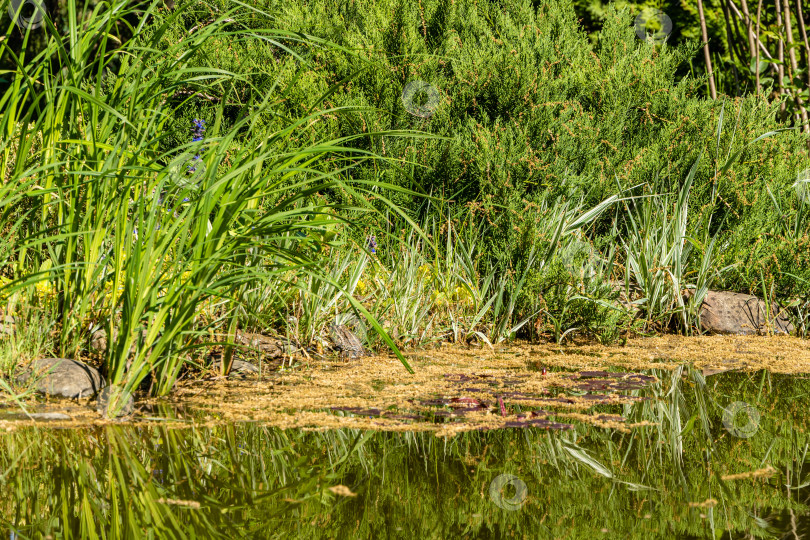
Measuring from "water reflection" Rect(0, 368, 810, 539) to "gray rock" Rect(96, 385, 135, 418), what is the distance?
0.43 ft

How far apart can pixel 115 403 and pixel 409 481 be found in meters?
1.15

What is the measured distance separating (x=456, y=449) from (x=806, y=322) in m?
3.31

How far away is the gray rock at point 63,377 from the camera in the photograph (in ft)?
8.87

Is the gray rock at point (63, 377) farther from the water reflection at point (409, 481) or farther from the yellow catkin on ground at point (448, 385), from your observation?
the water reflection at point (409, 481)

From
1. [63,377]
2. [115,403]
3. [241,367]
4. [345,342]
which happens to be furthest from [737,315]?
[63,377]

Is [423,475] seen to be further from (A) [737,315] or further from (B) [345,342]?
(A) [737,315]

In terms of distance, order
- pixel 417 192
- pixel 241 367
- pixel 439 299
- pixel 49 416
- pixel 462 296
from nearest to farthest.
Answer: pixel 49 416
pixel 241 367
pixel 417 192
pixel 439 299
pixel 462 296

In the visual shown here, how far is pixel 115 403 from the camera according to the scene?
2.53 m

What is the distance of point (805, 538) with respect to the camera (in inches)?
60.2

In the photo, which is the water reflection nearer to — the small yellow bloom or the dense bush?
the small yellow bloom

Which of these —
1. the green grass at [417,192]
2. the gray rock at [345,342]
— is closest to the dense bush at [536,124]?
the green grass at [417,192]

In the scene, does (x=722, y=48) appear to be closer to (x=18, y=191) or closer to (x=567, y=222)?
(x=567, y=222)

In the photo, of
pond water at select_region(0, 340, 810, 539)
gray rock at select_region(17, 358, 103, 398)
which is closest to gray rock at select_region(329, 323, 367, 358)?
pond water at select_region(0, 340, 810, 539)

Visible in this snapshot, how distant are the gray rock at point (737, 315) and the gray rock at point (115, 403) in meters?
3.45
